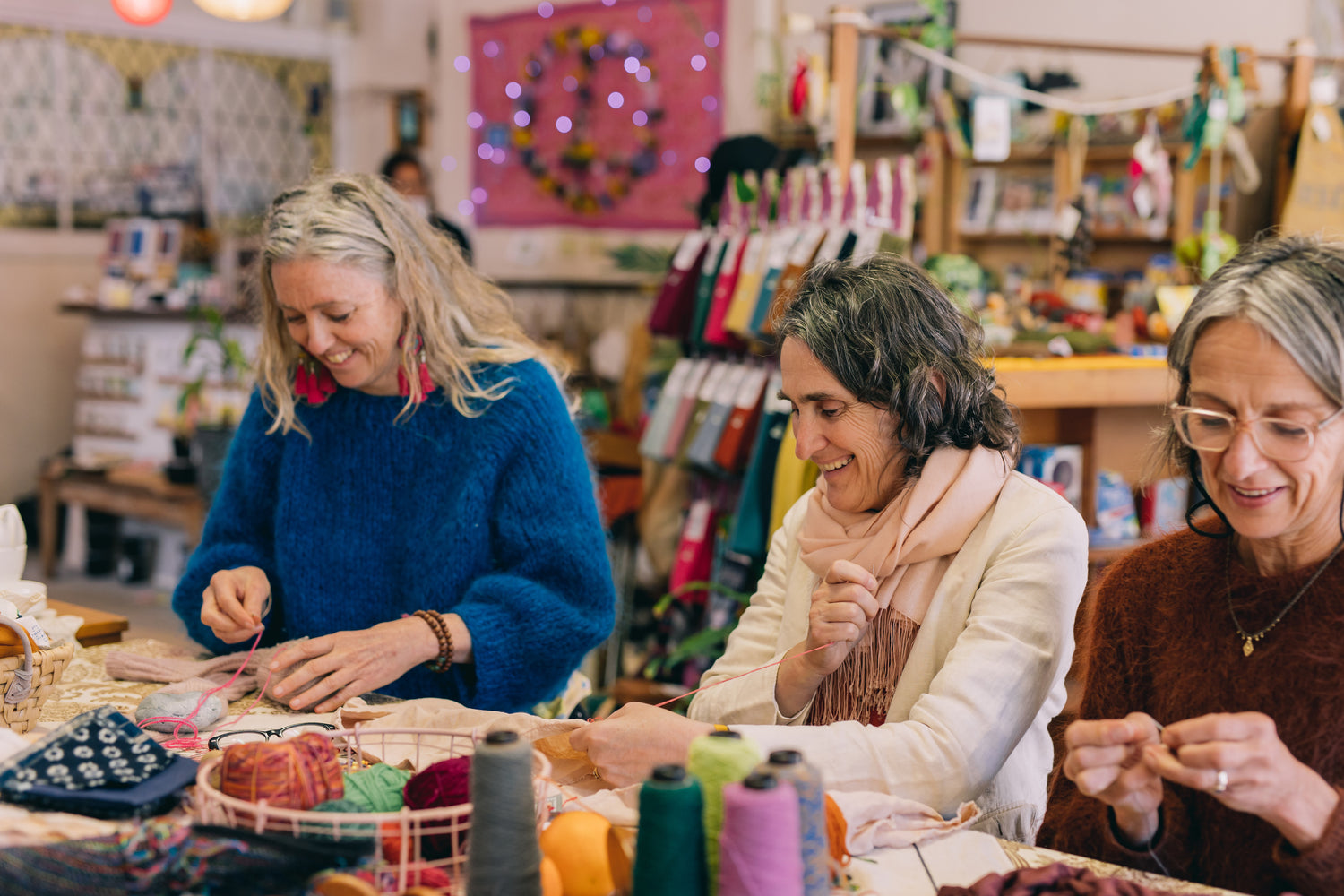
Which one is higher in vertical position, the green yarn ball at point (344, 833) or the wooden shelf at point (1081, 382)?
the wooden shelf at point (1081, 382)

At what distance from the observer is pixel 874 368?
67.8 inches

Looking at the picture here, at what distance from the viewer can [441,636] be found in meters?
2.05

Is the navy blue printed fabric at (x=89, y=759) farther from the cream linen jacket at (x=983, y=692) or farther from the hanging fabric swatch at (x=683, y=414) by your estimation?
the hanging fabric swatch at (x=683, y=414)

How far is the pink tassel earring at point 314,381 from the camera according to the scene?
235 centimetres

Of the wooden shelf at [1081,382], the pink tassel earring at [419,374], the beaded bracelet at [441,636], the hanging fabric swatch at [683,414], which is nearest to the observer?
the beaded bracelet at [441,636]

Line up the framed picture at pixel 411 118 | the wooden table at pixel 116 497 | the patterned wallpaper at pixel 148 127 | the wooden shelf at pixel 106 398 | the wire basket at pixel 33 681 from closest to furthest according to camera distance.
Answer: the wire basket at pixel 33 681 < the wooden table at pixel 116 497 < the wooden shelf at pixel 106 398 < the patterned wallpaper at pixel 148 127 < the framed picture at pixel 411 118

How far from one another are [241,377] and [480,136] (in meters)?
2.01

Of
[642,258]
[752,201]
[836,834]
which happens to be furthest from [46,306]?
[836,834]

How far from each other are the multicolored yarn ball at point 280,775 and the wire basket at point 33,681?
0.54 m

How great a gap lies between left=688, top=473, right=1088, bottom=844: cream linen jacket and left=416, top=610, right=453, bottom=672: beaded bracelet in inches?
18.8

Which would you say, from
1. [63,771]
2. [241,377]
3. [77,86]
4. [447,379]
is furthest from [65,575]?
[63,771]

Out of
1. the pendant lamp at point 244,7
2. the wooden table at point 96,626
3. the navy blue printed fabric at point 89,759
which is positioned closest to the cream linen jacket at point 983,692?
the navy blue printed fabric at point 89,759

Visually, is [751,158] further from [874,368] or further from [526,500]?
[874,368]

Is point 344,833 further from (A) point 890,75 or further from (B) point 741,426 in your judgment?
(A) point 890,75
